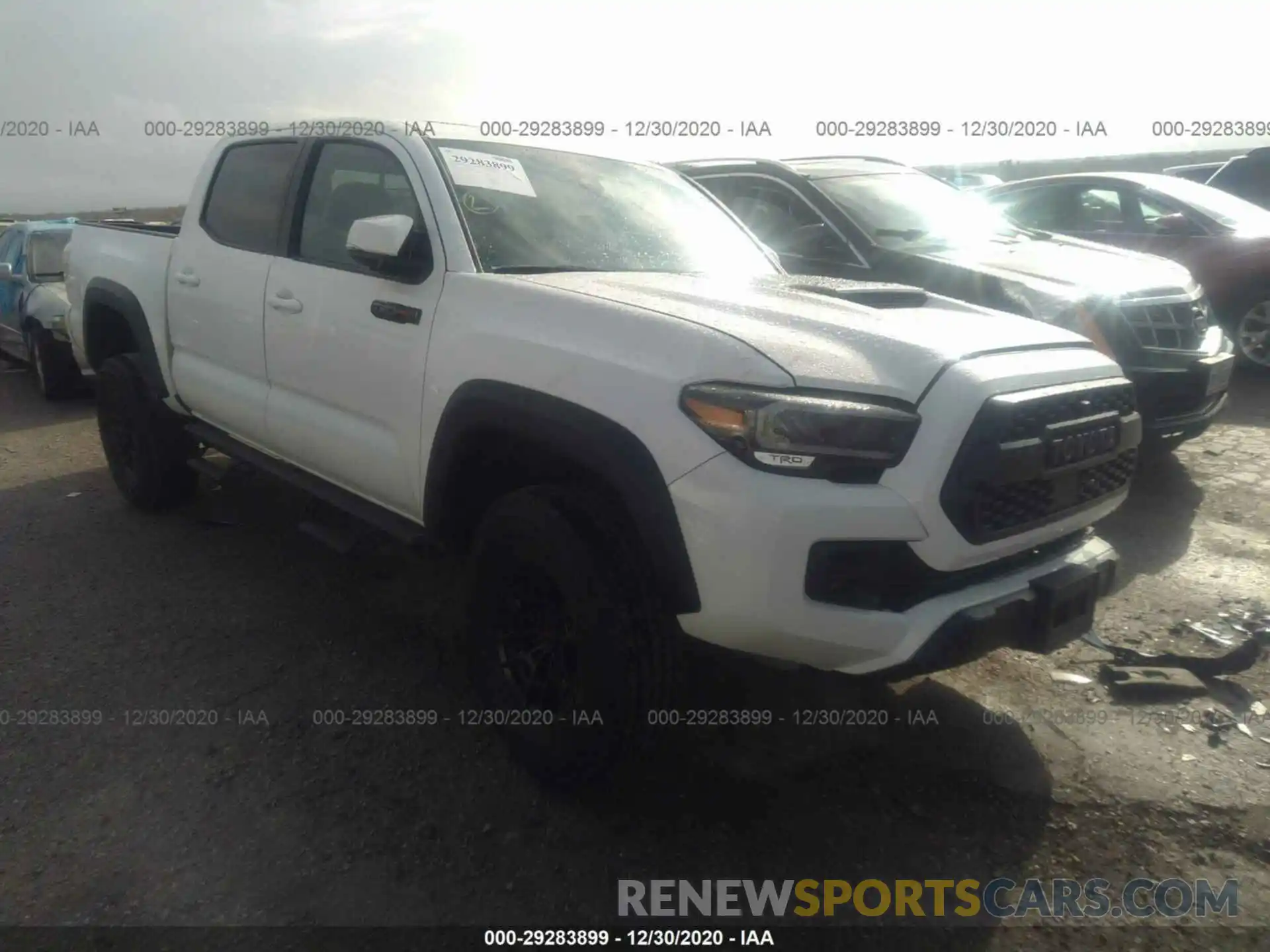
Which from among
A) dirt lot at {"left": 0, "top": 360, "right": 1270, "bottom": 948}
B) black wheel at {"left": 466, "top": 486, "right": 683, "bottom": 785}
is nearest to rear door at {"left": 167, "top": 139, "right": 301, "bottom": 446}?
dirt lot at {"left": 0, "top": 360, "right": 1270, "bottom": 948}

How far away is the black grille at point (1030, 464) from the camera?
244 centimetres

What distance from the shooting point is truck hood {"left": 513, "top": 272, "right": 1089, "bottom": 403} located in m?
2.47

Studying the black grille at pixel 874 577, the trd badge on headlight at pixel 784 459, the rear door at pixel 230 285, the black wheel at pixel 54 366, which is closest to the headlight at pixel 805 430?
the trd badge on headlight at pixel 784 459

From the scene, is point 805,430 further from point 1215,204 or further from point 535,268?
point 1215,204

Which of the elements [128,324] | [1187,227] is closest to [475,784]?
[128,324]

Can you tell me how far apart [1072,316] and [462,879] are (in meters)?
4.20

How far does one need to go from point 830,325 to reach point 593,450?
728 mm

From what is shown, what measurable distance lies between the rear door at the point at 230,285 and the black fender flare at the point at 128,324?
0.22 meters

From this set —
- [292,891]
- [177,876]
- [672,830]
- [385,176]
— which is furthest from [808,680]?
[385,176]

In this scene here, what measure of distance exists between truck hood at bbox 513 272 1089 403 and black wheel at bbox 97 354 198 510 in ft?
9.50

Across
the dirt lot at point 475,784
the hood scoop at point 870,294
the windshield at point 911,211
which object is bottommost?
the dirt lot at point 475,784

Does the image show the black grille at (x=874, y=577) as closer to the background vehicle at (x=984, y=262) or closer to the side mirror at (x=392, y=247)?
the side mirror at (x=392, y=247)

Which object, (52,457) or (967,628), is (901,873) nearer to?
(967,628)

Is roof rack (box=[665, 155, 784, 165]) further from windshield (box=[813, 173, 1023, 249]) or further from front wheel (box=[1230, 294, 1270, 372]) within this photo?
front wheel (box=[1230, 294, 1270, 372])
